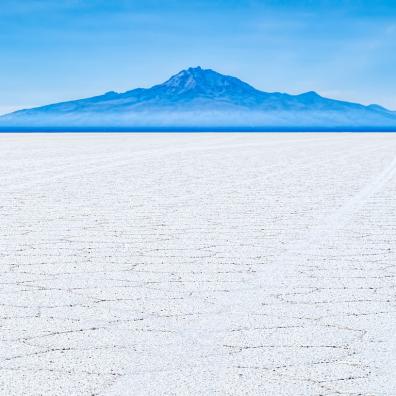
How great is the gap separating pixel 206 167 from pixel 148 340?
51.8 feet

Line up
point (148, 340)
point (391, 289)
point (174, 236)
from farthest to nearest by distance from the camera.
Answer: point (174, 236) → point (391, 289) → point (148, 340)

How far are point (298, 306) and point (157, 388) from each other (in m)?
1.72

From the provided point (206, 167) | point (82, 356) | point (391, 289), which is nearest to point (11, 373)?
point (82, 356)

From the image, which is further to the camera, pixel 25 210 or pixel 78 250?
pixel 25 210

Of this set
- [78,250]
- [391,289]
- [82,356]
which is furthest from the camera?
[78,250]

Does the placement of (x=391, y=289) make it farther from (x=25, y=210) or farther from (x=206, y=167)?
(x=206, y=167)

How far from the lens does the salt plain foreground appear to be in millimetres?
3557

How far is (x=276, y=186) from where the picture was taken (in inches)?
562

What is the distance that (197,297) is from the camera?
5.14 m

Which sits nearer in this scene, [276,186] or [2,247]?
[2,247]

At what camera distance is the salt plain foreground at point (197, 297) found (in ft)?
11.7

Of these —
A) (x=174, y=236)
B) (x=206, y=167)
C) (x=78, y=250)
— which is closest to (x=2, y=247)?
(x=78, y=250)

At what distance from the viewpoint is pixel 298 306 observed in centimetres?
491

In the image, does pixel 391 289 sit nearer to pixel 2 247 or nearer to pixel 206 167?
pixel 2 247
